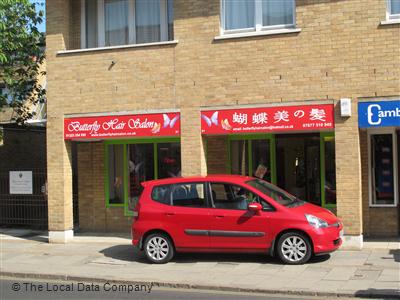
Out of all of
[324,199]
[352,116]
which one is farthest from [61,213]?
[352,116]

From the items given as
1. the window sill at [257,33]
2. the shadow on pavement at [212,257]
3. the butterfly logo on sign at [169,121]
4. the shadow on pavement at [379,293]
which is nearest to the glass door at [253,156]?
the butterfly logo on sign at [169,121]

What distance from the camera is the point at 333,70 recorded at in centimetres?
1216

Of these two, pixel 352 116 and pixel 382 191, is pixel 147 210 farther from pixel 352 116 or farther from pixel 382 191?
pixel 382 191


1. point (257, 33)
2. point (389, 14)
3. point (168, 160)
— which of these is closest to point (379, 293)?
point (389, 14)

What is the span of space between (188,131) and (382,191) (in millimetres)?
4803

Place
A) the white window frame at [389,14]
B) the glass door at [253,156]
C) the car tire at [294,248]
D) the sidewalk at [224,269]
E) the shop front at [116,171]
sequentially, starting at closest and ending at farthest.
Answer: the sidewalk at [224,269] < the car tire at [294,248] < the white window frame at [389,14] < the glass door at [253,156] < the shop front at [116,171]

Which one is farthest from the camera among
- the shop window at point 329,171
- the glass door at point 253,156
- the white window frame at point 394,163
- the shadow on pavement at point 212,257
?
the glass door at point 253,156

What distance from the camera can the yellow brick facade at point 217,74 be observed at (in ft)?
39.2

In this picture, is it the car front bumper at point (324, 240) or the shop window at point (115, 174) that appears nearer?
the car front bumper at point (324, 240)

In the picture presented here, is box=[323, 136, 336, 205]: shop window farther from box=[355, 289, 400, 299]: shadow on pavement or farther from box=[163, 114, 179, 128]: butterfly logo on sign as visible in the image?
box=[355, 289, 400, 299]: shadow on pavement

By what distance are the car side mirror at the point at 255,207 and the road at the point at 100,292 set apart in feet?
6.63

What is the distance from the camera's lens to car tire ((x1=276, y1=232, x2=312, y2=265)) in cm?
1041

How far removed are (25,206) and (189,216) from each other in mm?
8034

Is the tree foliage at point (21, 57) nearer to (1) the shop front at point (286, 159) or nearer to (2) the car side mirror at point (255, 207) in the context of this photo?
(1) the shop front at point (286, 159)
